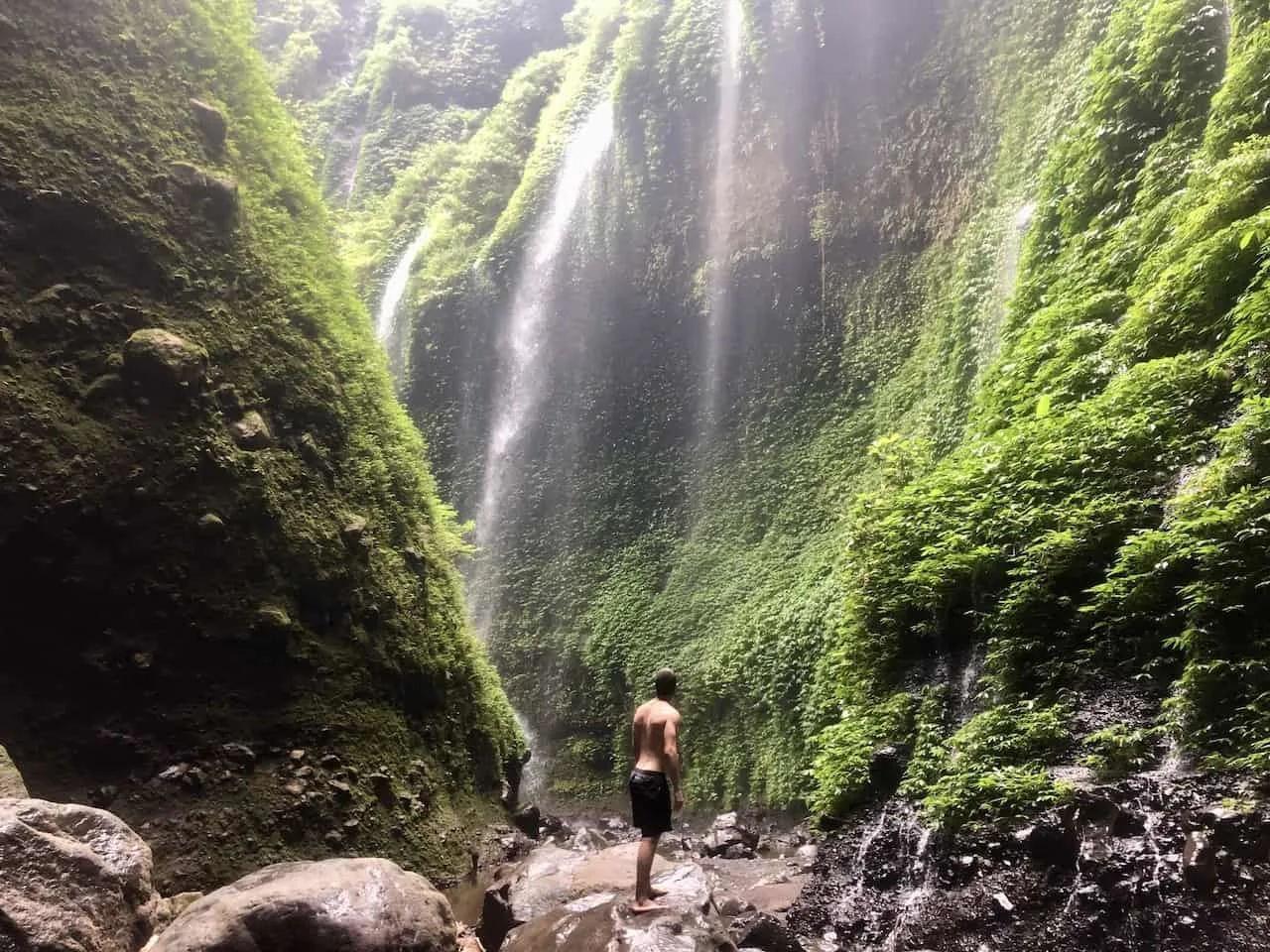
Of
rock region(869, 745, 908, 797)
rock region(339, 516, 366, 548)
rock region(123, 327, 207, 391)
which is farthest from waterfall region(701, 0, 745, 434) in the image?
rock region(123, 327, 207, 391)

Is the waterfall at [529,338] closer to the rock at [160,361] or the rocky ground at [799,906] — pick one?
the rock at [160,361]

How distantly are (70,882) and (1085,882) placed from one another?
537 centimetres

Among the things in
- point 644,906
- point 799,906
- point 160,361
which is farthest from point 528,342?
point 644,906

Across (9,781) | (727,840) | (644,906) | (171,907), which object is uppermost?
(9,781)

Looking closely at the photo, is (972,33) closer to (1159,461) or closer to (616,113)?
(616,113)

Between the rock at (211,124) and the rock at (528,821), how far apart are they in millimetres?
8797

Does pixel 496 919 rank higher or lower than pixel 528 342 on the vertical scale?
lower

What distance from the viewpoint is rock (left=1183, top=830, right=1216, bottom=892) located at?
3.78m

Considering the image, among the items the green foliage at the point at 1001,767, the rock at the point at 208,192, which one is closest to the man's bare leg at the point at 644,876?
the green foliage at the point at 1001,767

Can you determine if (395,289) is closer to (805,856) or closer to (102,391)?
(102,391)

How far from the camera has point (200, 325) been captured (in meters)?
7.72

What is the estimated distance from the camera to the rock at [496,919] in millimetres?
5742

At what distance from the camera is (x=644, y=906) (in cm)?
462

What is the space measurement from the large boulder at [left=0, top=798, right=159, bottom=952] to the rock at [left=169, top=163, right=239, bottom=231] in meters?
6.26
